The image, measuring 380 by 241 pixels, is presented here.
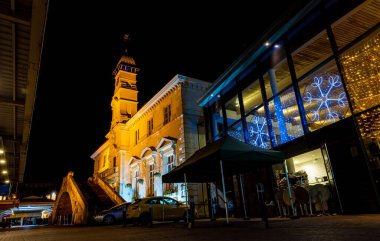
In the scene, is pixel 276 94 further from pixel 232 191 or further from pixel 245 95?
pixel 232 191

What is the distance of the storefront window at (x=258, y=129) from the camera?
13.5 m

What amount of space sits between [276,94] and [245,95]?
3391mm

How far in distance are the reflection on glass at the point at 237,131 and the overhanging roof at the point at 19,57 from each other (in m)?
9.92

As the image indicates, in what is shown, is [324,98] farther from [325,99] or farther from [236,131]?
[236,131]

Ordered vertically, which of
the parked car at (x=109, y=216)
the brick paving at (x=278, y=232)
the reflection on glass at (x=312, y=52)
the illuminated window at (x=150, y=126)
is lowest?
the brick paving at (x=278, y=232)

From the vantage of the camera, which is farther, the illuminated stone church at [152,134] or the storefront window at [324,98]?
the illuminated stone church at [152,134]

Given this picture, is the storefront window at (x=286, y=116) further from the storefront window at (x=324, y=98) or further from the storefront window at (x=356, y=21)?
the storefront window at (x=356, y=21)

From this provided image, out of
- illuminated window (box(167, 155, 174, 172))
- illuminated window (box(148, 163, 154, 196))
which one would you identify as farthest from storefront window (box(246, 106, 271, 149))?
illuminated window (box(148, 163, 154, 196))

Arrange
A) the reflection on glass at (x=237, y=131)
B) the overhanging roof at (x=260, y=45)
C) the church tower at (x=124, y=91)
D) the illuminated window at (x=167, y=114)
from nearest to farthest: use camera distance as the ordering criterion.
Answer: the overhanging roof at (x=260, y=45) → the reflection on glass at (x=237, y=131) → the illuminated window at (x=167, y=114) → the church tower at (x=124, y=91)

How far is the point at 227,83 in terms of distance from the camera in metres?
15.9

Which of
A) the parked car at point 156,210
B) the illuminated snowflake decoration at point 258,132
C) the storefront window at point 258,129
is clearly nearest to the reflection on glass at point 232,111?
the storefront window at point 258,129

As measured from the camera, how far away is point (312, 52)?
42.9 feet

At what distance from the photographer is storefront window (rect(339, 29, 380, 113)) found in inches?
352

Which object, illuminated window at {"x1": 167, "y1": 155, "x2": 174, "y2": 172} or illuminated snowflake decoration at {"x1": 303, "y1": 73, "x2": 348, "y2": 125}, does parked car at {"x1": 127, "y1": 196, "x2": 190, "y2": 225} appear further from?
illuminated snowflake decoration at {"x1": 303, "y1": 73, "x2": 348, "y2": 125}
